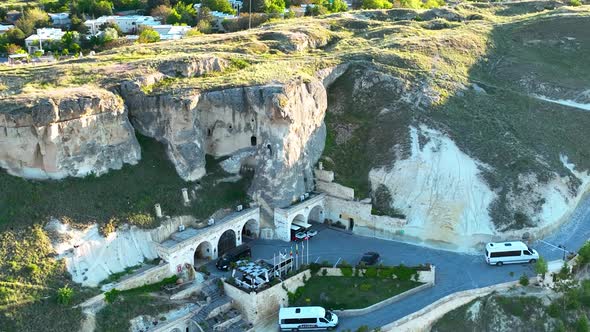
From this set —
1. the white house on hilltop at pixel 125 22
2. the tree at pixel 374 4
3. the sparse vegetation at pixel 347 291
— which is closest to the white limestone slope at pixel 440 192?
the sparse vegetation at pixel 347 291

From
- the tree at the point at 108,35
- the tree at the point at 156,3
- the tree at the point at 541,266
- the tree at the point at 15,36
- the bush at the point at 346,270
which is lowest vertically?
the bush at the point at 346,270

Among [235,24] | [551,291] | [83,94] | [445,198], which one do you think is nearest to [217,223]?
[83,94]

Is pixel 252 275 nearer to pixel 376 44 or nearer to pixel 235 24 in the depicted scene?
pixel 376 44

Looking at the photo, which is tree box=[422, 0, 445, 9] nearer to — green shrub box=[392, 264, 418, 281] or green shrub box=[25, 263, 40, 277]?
green shrub box=[392, 264, 418, 281]

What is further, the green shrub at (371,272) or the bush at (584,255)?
the bush at (584,255)

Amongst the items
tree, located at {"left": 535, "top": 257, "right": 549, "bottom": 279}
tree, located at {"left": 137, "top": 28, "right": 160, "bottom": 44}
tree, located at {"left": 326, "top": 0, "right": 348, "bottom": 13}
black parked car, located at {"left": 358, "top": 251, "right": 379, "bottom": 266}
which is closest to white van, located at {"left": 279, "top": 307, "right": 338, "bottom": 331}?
black parked car, located at {"left": 358, "top": 251, "right": 379, "bottom": 266}

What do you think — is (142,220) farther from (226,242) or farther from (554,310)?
(554,310)

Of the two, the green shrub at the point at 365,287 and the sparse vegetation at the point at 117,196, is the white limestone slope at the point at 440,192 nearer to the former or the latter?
the green shrub at the point at 365,287
